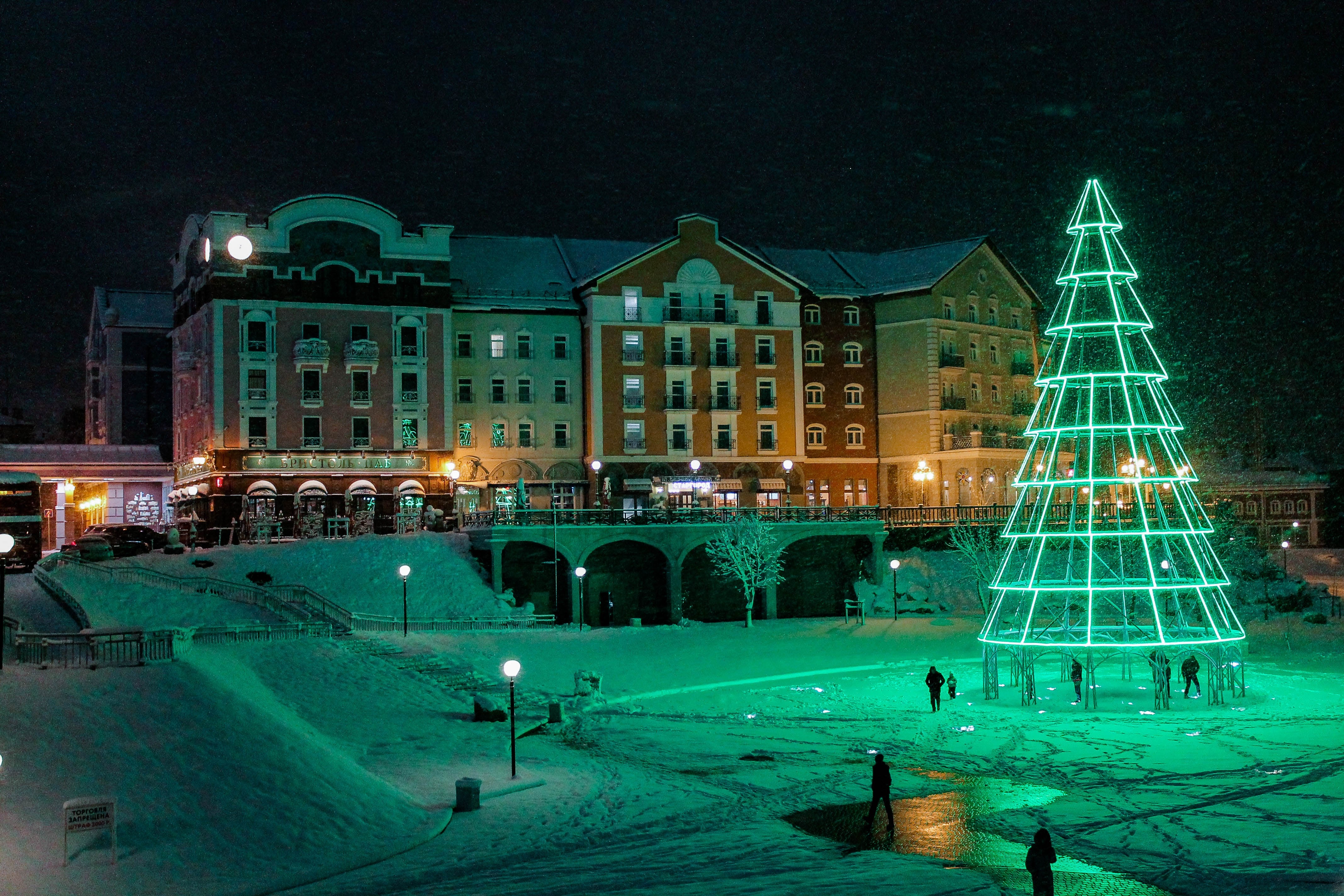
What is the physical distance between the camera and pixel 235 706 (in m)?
24.2

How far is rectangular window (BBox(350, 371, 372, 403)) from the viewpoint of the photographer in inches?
2420

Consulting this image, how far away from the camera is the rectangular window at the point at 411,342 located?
62.3 meters

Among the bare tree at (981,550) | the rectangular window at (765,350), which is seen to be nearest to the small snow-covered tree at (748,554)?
the bare tree at (981,550)

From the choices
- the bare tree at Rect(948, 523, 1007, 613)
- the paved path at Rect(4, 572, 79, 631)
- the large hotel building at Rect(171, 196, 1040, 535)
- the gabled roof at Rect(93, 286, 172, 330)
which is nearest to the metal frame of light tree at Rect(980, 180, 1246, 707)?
the bare tree at Rect(948, 523, 1007, 613)

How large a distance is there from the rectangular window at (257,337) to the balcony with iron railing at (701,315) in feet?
65.3

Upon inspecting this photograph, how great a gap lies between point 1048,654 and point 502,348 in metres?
32.3

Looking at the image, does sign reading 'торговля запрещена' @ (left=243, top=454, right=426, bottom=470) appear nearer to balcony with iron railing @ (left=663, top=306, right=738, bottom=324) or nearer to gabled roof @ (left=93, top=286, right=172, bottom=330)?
balcony with iron railing @ (left=663, top=306, right=738, bottom=324)

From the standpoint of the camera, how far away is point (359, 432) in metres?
61.6

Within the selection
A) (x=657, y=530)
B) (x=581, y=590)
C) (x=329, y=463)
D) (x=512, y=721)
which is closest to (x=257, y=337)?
(x=329, y=463)

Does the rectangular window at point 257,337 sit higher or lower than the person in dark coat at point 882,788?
higher

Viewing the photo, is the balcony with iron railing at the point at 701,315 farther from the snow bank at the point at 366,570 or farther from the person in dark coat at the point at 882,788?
the person in dark coat at the point at 882,788

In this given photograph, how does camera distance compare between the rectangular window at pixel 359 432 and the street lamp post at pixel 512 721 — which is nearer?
the street lamp post at pixel 512 721

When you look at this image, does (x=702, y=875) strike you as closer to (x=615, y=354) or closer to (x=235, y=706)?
(x=235, y=706)

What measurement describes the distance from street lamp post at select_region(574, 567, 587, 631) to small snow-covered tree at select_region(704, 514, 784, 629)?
5.93 meters
